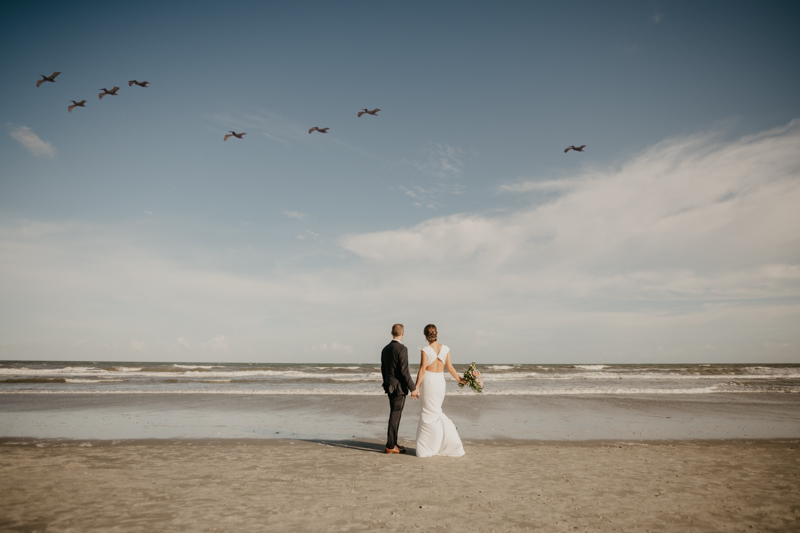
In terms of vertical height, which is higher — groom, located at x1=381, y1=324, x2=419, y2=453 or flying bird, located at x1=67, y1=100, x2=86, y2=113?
flying bird, located at x1=67, y1=100, x2=86, y2=113

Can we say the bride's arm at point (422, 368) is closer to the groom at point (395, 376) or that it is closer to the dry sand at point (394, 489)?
the groom at point (395, 376)

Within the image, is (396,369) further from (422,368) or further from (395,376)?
(422,368)

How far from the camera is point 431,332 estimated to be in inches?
297

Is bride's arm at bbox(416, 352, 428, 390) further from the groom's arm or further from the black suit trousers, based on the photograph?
the black suit trousers

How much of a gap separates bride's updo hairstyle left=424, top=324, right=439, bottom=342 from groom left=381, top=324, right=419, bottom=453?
1.48 ft

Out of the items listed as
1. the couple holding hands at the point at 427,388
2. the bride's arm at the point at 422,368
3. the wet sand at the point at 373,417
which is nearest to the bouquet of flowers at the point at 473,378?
the couple holding hands at the point at 427,388

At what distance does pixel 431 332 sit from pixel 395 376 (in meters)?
1.05

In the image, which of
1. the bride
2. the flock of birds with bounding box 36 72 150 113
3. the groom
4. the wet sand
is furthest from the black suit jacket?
the flock of birds with bounding box 36 72 150 113

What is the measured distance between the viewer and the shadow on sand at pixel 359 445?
802cm

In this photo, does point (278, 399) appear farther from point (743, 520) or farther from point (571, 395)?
point (743, 520)

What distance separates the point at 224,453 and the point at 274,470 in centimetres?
179

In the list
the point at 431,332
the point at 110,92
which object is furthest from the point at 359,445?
the point at 110,92

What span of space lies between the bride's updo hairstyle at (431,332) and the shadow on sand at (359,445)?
84.5 inches

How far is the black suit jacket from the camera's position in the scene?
7.61 m
